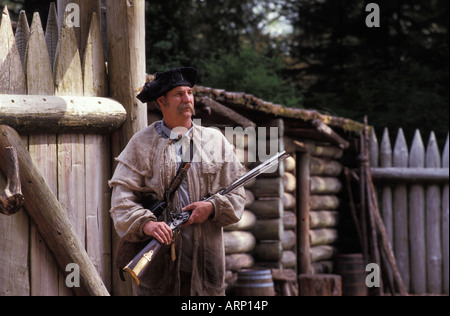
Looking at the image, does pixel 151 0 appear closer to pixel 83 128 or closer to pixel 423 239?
pixel 423 239

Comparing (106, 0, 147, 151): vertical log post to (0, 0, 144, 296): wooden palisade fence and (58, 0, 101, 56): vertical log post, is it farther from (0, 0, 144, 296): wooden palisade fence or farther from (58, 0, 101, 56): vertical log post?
(58, 0, 101, 56): vertical log post

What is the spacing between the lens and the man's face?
4191 millimetres

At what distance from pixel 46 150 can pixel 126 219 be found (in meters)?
1.34

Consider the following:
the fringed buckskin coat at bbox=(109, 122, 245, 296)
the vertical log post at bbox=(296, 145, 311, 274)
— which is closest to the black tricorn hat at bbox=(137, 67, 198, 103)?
the fringed buckskin coat at bbox=(109, 122, 245, 296)

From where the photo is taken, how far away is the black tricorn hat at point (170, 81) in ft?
13.7

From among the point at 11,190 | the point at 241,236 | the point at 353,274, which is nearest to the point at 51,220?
the point at 11,190

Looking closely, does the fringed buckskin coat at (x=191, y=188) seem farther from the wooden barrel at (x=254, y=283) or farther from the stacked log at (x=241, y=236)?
the stacked log at (x=241, y=236)

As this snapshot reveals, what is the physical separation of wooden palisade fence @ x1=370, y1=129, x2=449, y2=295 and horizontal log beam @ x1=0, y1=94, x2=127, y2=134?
21.5ft

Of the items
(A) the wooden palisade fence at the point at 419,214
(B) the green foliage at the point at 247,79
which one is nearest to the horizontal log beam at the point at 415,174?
(A) the wooden palisade fence at the point at 419,214

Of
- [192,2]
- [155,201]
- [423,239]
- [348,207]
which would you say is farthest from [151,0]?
[155,201]

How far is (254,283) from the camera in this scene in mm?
8141

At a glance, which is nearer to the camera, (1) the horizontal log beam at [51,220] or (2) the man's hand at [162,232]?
(2) the man's hand at [162,232]

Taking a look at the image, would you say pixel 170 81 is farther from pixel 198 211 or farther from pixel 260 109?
pixel 260 109
